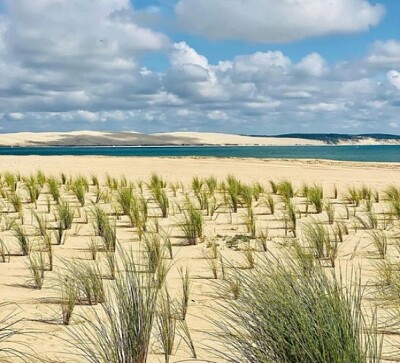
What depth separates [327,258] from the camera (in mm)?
5684

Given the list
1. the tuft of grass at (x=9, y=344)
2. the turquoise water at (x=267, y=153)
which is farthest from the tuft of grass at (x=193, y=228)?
the turquoise water at (x=267, y=153)

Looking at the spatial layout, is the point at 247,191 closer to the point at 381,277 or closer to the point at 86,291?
the point at 381,277

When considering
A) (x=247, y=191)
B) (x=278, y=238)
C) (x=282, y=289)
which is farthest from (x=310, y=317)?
(x=247, y=191)

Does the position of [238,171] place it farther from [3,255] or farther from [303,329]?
[303,329]

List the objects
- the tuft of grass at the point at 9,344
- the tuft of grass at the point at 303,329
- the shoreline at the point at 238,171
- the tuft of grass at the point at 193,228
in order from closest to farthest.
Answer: the tuft of grass at the point at 303,329 → the tuft of grass at the point at 9,344 → the tuft of grass at the point at 193,228 → the shoreline at the point at 238,171

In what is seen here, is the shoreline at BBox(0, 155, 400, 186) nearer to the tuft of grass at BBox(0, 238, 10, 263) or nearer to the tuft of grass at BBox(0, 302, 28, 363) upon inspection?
the tuft of grass at BBox(0, 238, 10, 263)

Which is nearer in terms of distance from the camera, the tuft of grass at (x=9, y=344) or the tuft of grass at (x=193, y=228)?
the tuft of grass at (x=9, y=344)

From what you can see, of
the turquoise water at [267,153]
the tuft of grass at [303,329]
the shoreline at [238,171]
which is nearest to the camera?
the tuft of grass at [303,329]

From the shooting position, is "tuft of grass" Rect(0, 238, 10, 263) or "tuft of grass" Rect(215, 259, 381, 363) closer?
"tuft of grass" Rect(215, 259, 381, 363)

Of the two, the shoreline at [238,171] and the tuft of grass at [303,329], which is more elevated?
the tuft of grass at [303,329]

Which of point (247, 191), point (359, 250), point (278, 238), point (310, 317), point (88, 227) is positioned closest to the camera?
point (310, 317)

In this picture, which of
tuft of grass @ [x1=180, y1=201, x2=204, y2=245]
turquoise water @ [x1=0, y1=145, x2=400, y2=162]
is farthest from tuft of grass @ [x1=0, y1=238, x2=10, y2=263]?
turquoise water @ [x1=0, y1=145, x2=400, y2=162]

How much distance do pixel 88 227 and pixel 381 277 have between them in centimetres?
450

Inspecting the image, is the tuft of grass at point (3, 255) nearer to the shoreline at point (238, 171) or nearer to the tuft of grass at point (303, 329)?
the tuft of grass at point (303, 329)
